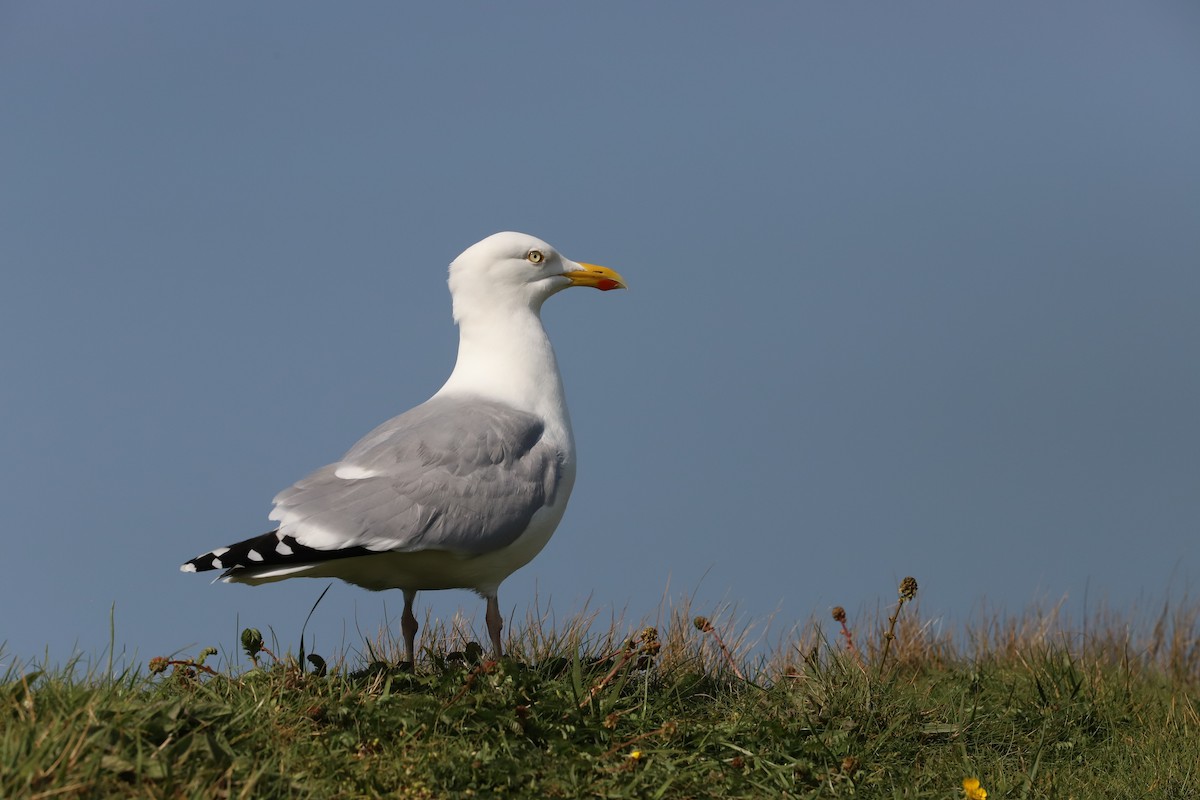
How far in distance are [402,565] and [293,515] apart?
2.12ft

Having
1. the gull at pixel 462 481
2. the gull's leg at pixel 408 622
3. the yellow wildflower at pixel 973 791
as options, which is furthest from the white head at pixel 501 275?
the yellow wildflower at pixel 973 791

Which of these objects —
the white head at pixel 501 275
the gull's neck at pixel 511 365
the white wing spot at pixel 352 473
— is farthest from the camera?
the white head at pixel 501 275

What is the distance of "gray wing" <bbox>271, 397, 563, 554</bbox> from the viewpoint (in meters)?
6.11

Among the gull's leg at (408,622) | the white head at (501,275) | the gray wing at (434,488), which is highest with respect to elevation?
the white head at (501,275)

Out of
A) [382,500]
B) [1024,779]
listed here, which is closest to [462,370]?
[382,500]

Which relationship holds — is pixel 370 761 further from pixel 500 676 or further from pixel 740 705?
pixel 740 705

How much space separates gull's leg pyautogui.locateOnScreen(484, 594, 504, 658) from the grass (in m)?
0.36

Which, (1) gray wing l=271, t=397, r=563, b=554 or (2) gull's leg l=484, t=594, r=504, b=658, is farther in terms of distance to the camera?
(2) gull's leg l=484, t=594, r=504, b=658

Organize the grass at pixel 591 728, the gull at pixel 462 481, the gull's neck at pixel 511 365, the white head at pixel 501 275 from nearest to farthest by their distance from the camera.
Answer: the grass at pixel 591 728 < the gull at pixel 462 481 < the gull's neck at pixel 511 365 < the white head at pixel 501 275

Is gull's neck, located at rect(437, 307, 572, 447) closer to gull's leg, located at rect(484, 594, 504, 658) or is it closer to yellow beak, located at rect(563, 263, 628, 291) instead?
yellow beak, located at rect(563, 263, 628, 291)

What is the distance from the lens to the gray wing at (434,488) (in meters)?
6.11

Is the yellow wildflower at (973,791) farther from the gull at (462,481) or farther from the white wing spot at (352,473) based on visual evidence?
the white wing spot at (352,473)

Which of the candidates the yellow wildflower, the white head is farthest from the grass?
the white head

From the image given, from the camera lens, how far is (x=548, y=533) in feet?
22.4
